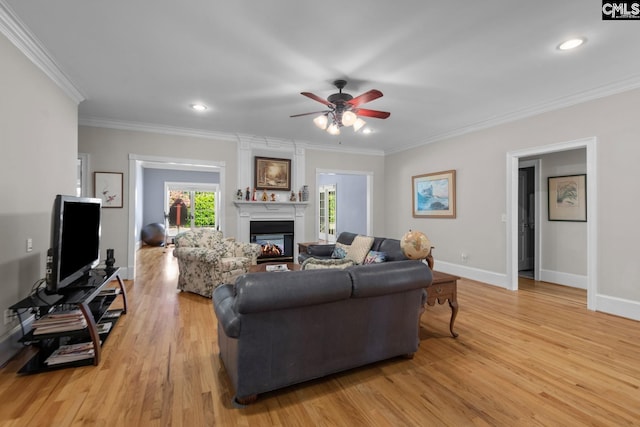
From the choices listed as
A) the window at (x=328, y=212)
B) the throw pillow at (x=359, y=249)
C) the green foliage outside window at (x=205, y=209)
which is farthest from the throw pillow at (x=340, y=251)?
the green foliage outside window at (x=205, y=209)

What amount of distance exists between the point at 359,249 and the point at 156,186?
815 centimetres

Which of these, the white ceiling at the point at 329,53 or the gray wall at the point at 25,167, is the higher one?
the white ceiling at the point at 329,53

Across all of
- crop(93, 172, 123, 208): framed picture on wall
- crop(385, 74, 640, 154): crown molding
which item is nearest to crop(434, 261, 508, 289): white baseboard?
crop(385, 74, 640, 154): crown molding

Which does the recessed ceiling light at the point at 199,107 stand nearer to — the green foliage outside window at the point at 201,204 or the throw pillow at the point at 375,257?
the throw pillow at the point at 375,257

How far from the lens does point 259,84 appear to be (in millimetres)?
3441

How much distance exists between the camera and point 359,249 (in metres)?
4.45

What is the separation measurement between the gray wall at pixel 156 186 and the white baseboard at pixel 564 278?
32.1ft

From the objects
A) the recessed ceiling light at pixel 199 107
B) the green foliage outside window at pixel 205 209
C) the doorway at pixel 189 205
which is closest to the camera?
the recessed ceiling light at pixel 199 107

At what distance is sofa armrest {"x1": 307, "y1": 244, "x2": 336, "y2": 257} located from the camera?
193 inches

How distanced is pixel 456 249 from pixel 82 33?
5.76 meters

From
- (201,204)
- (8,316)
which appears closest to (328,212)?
(201,204)

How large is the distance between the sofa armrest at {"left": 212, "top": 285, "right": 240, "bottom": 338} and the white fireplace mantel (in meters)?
3.49

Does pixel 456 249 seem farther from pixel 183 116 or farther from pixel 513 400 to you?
pixel 183 116

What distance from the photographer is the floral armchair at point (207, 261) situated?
12.9 feet
